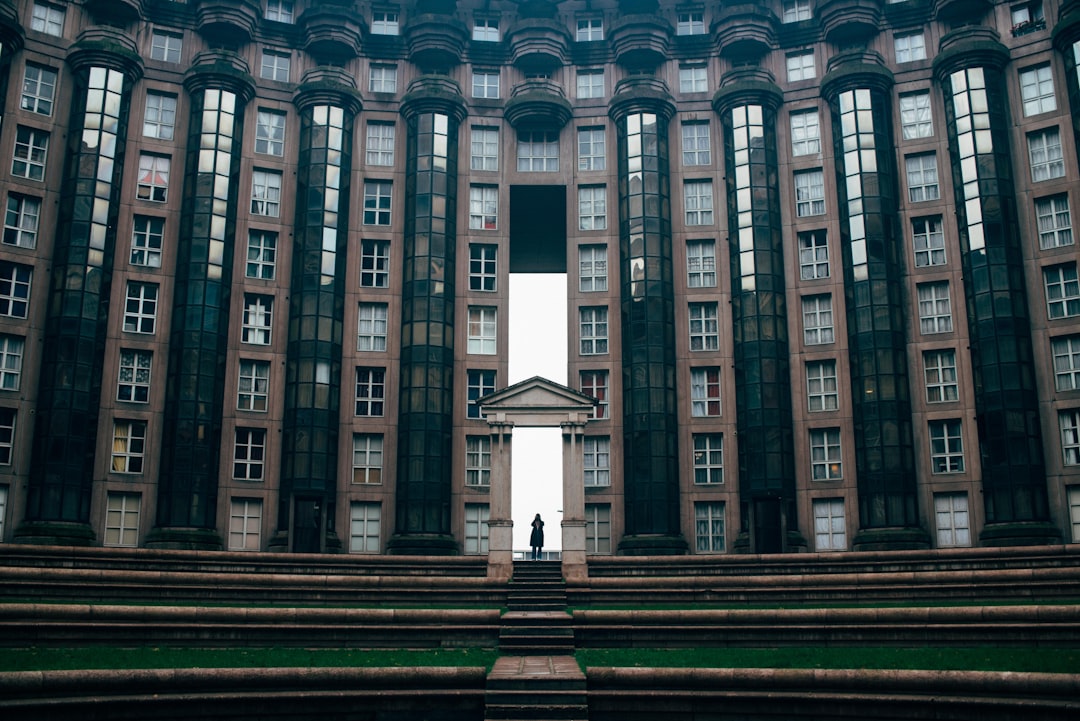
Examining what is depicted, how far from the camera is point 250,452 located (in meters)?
53.2

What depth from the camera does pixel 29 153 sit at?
51875 millimetres

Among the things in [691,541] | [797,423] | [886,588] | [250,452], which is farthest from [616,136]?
[886,588]

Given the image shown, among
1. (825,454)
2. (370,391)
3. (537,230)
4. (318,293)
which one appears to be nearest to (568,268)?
(537,230)

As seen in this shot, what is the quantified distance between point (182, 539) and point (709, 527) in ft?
88.1

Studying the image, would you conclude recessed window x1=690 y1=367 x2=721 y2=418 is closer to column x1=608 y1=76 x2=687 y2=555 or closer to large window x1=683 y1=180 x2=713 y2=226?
Result: column x1=608 y1=76 x2=687 y2=555

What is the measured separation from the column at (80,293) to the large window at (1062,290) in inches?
1878

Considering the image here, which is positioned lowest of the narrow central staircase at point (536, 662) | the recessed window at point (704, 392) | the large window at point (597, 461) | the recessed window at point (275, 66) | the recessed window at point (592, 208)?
the narrow central staircase at point (536, 662)

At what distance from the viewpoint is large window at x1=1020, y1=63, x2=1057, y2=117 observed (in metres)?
52.2

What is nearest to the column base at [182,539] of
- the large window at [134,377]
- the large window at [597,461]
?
the large window at [134,377]

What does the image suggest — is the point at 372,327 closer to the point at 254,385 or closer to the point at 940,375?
the point at 254,385

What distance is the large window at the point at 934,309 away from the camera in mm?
52531

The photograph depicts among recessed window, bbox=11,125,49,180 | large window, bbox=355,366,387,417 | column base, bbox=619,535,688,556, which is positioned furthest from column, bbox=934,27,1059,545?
recessed window, bbox=11,125,49,180

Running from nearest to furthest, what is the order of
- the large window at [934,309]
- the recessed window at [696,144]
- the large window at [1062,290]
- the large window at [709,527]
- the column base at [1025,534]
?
the column base at [1025,534]
the large window at [1062,290]
the large window at [934,309]
the large window at [709,527]
the recessed window at [696,144]

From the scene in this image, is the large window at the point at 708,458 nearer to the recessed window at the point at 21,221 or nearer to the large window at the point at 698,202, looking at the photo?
the large window at the point at 698,202
